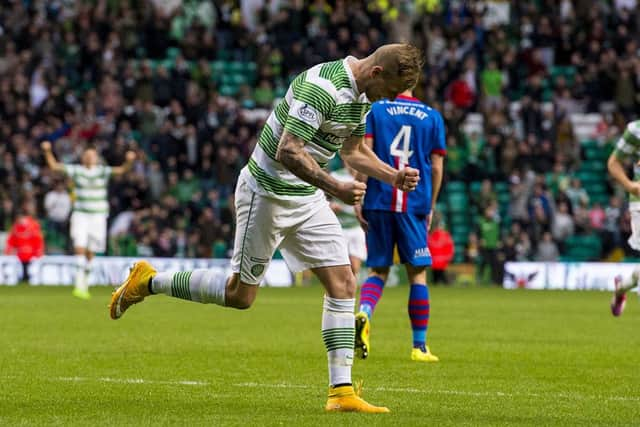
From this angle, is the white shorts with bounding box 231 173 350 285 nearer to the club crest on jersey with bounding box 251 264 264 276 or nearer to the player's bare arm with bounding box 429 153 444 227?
the club crest on jersey with bounding box 251 264 264 276

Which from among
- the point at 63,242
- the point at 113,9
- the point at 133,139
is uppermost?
the point at 113,9

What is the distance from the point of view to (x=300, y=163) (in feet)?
24.4

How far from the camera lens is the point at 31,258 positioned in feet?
90.9

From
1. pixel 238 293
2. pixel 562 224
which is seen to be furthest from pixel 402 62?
pixel 562 224

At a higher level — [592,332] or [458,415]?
[458,415]

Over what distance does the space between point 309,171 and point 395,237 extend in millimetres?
4329

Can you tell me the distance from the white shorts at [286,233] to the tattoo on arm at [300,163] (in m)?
0.61

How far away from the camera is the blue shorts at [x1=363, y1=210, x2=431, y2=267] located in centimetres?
1152

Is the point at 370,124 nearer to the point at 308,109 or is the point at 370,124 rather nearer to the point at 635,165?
the point at 635,165

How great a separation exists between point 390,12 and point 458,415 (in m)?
27.1

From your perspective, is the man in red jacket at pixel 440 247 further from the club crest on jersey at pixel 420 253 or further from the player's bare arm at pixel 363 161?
the player's bare arm at pixel 363 161

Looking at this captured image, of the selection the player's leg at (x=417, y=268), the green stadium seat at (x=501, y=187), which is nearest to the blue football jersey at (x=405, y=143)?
the player's leg at (x=417, y=268)

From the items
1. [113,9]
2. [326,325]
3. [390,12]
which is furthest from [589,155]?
[326,325]

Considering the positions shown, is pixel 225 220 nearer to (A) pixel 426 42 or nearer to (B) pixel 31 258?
(B) pixel 31 258
